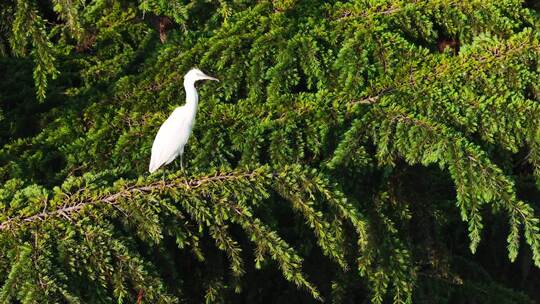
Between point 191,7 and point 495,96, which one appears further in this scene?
point 191,7

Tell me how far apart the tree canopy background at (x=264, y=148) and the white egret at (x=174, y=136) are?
83mm

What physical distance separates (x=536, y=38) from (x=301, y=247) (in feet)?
3.80

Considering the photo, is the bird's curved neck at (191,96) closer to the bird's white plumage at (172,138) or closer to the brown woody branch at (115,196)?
the bird's white plumage at (172,138)

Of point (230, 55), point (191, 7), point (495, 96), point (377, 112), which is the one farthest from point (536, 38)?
point (191, 7)

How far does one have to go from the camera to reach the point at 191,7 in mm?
3289

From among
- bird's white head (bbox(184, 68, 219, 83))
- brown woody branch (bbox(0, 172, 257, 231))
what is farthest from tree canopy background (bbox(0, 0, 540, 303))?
bird's white head (bbox(184, 68, 219, 83))

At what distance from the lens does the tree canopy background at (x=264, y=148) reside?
2.24 metres

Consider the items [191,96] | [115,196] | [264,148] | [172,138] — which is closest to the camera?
[115,196]

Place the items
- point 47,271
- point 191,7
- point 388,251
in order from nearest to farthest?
1. point 47,271
2. point 388,251
3. point 191,7

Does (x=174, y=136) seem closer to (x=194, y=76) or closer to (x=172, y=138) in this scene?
(x=172, y=138)

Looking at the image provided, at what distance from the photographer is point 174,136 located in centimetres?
250

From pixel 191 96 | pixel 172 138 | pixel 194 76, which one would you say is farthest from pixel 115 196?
pixel 194 76

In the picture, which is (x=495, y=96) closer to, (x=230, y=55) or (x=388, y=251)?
(x=388, y=251)

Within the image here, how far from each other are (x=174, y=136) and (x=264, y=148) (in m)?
0.44
